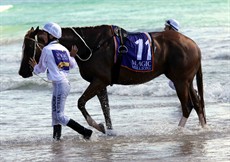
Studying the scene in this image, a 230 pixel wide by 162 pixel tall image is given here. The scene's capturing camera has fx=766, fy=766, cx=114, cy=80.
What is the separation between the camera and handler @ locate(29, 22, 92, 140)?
959 centimetres

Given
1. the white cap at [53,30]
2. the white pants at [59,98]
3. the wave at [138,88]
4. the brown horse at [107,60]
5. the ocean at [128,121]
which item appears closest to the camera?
the ocean at [128,121]

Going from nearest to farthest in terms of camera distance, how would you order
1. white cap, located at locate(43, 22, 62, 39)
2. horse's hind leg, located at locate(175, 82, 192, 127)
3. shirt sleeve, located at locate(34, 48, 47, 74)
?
shirt sleeve, located at locate(34, 48, 47, 74), white cap, located at locate(43, 22, 62, 39), horse's hind leg, located at locate(175, 82, 192, 127)

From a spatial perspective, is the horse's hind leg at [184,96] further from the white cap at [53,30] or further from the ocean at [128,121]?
the white cap at [53,30]

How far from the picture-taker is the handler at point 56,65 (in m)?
9.59

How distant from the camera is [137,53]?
10688 mm

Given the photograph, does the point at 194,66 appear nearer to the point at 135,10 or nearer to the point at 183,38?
the point at 183,38

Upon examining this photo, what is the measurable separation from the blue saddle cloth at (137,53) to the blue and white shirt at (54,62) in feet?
3.80

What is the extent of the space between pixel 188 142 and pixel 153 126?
1.66 meters

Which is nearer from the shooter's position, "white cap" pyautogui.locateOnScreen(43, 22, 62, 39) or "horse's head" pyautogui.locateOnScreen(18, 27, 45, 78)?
"white cap" pyautogui.locateOnScreen(43, 22, 62, 39)

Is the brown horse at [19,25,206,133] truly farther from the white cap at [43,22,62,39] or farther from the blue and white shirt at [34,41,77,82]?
the blue and white shirt at [34,41,77,82]

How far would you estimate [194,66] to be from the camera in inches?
435

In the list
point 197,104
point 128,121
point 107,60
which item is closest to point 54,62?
point 107,60

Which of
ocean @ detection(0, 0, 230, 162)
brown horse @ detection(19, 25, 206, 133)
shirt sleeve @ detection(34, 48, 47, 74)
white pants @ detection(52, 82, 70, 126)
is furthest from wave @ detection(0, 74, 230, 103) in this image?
shirt sleeve @ detection(34, 48, 47, 74)

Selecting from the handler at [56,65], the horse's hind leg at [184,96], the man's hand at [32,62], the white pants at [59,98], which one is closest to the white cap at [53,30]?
the handler at [56,65]
